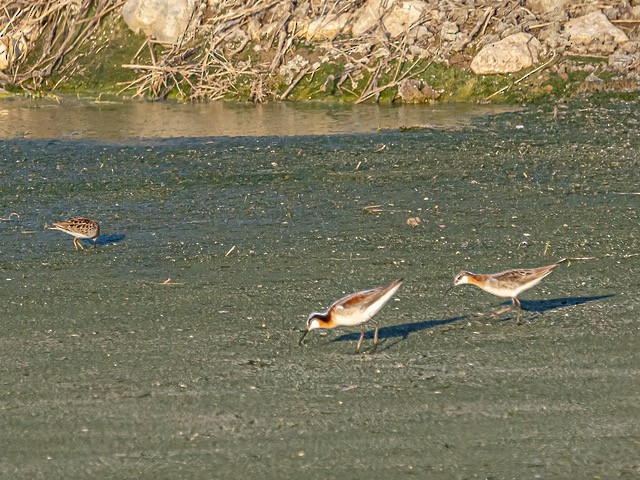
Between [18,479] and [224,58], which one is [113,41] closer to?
[224,58]

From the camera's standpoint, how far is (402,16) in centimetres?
1919

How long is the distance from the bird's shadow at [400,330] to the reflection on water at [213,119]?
26.0ft

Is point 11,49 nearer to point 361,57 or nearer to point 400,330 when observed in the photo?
point 361,57

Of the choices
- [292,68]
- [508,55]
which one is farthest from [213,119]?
[508,55]

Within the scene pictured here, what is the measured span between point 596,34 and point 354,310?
12.1 m

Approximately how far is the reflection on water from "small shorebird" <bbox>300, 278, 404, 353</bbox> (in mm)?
8562

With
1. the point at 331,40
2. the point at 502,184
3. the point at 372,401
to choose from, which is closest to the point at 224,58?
the point at 331,40

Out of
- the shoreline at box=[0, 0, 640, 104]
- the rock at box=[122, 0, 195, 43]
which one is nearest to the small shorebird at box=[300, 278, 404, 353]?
the shoreline at box=[0, 0, 640, 104]

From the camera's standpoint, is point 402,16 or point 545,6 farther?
point 402,16

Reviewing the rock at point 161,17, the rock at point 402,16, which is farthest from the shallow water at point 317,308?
the rock at point 161,17

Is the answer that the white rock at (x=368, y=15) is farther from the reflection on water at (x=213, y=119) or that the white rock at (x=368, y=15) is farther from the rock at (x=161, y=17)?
the rock at (x=161, y=17)

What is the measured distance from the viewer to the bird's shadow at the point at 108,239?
11273mm

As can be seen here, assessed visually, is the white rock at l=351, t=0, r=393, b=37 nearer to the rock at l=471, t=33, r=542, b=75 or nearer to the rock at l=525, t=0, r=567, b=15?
the rock at l=471, t=33, r=542, b=75

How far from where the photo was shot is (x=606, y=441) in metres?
6.52
